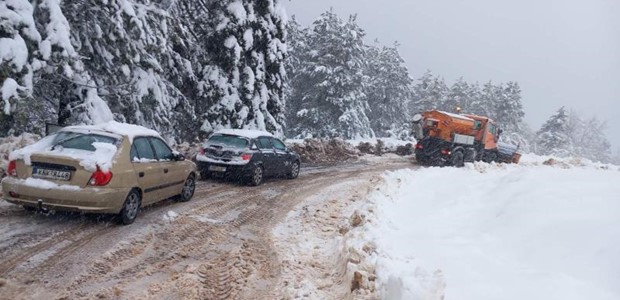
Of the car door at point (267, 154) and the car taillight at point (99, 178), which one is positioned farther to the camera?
the car door at point (267, 154)

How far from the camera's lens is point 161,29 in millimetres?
13570

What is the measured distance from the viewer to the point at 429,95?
183ft

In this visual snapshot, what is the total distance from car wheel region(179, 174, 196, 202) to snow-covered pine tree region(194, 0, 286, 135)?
29.5 feet

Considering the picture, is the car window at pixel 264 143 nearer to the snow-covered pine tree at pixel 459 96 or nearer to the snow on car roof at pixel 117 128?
the snow on car roof at pixel 117 128

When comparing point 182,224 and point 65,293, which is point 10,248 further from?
point 182,224

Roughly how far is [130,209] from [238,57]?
12.0 m

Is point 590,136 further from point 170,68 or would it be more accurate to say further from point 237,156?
point 237,156

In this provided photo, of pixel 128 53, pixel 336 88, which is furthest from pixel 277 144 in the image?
pixel 336 88

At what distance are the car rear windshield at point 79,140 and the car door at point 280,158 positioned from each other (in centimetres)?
681

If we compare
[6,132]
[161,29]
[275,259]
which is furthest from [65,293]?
[161,29]

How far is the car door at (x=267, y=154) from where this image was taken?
1312 centimetres

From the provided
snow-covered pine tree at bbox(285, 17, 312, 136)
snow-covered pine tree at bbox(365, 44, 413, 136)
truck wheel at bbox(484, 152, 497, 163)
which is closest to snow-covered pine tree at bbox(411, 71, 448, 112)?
snow-covered pine tree at bbox(365, 44, 413, 136)

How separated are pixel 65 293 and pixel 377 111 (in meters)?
44.8

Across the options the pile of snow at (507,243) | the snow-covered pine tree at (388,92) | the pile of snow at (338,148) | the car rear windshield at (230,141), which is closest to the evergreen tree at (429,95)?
the snow-covered pine tree at (388,92)
